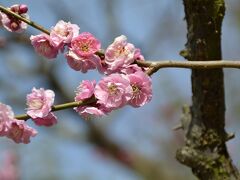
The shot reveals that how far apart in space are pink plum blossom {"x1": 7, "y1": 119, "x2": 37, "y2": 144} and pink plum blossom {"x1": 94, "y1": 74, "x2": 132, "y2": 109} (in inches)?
6.6

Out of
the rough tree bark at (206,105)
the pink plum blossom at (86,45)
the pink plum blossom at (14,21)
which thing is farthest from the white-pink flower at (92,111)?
the rough tree bark at (206,105)

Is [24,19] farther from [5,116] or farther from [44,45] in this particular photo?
[5,116]

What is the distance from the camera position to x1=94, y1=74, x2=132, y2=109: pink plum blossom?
103 centimetres

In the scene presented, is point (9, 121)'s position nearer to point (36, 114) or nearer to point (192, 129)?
point (36, 114)

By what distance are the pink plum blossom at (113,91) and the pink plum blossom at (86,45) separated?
0.08 metres

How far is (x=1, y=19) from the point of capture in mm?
1197

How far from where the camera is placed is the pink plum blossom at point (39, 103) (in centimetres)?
108

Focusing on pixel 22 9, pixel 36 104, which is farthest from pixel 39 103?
pixel 22 9

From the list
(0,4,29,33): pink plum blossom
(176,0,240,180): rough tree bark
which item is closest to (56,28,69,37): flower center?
(0,4,29,33): pink plum blossom

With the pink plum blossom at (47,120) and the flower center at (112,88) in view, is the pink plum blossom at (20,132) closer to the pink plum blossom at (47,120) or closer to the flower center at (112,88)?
the pink plum blossom at (47,120)

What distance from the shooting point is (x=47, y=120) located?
43.9 inches

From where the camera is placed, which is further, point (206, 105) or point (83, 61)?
point (206, 105)

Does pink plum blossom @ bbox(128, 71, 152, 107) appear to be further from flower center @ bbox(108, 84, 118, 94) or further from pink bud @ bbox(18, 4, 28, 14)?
pink bud @ bbox(18, 4, 28, 14)

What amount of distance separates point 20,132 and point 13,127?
23mm
